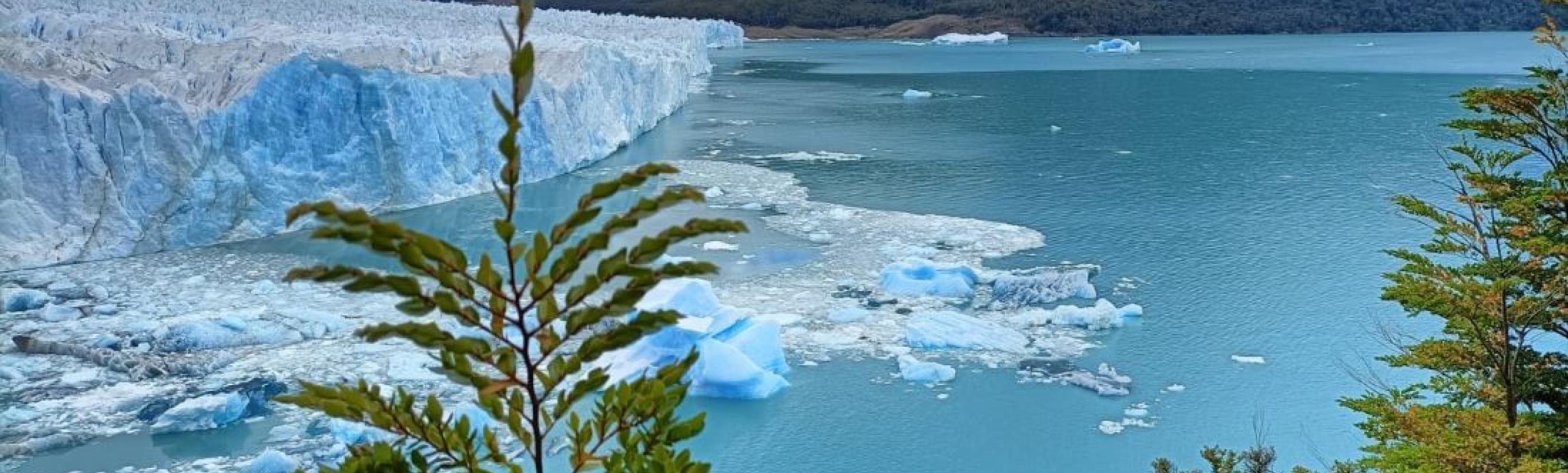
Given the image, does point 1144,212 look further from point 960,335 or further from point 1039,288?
point 960,335

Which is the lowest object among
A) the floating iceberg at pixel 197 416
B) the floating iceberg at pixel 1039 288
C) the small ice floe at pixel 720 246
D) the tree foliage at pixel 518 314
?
the floating iceberg at pixel 197 416

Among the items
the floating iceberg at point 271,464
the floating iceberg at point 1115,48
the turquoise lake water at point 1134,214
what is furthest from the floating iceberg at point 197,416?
the floating iceberg at point 1115,48

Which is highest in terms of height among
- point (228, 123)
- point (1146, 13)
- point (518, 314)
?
point (1146, 13)

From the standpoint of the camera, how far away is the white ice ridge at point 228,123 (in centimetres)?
1216

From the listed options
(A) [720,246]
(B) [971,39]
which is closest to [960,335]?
(A) [720,246]

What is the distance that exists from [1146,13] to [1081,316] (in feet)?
185

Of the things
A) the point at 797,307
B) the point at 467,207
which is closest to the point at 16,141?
the point at 467,207

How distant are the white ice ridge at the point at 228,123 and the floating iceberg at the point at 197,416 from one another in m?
5.38

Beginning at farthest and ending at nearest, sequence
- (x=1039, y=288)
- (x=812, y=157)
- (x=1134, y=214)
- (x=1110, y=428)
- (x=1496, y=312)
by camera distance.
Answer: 1. (x=812, y=157)
2. (x=1134, y=214)
3. (x=1039, y=288)
4. (x=1110, y=428)
5. (x=1496, y=312)

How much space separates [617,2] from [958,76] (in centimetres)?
4507

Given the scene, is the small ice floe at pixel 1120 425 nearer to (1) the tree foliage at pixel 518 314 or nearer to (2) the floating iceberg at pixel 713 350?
(2) the floating iceberg at pixel 713 350

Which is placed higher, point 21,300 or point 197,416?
point 21,300

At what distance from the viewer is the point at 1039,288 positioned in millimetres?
11125

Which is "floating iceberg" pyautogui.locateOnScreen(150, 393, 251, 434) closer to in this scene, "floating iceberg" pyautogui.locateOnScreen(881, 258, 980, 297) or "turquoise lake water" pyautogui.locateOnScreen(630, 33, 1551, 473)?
"turquoise lake water" pyautogui.locateOnScreen(630, 33, 1551, 473)
